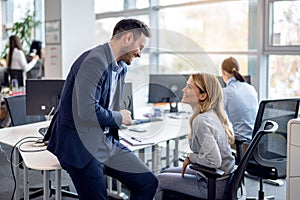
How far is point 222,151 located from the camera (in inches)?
89.5

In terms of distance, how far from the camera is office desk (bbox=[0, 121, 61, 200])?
90.5 inches

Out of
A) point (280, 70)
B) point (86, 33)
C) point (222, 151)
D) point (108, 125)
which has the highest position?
point (86, 33)

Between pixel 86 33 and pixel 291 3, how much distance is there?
7.89 feet

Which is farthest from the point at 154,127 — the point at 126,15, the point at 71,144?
the point at 126,15

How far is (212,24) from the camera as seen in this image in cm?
516

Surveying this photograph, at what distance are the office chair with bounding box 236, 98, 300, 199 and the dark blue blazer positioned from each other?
45.2 inches

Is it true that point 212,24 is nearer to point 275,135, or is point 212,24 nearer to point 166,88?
point 166,88

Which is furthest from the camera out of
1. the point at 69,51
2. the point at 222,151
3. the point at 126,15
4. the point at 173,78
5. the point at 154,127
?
the point at 126,15

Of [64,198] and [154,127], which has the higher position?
[154,127]

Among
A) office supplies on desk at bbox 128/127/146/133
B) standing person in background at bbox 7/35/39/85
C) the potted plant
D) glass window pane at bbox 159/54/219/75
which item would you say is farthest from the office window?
the potted plant

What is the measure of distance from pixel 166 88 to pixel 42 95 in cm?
131

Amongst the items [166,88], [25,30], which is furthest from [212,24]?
[25,30]

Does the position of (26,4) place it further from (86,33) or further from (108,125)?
(108,125)

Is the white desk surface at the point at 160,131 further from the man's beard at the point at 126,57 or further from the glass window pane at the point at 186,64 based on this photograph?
the glass window pane at the point at 186,64
